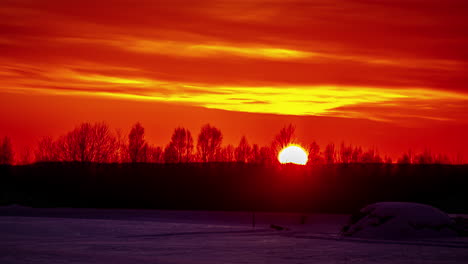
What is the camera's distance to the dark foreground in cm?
6875

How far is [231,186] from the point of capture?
262 ft

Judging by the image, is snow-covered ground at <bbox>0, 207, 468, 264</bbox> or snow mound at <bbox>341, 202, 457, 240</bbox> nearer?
snow-covered ground at <bbox>0, 207, 468, 264</bbox>

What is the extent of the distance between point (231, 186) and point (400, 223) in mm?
55960

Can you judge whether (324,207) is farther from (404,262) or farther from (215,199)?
(404,262)

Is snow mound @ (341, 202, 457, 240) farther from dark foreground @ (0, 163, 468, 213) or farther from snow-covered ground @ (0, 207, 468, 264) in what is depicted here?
dark foreground @ (0, 163, 468, 213)

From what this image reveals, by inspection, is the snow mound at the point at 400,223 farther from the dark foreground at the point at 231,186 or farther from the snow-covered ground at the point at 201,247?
the dark foreground at the point at 231,186

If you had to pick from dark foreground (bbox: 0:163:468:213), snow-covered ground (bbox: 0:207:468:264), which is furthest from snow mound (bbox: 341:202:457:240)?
dark foreground (bbox: 0:163:468:213)

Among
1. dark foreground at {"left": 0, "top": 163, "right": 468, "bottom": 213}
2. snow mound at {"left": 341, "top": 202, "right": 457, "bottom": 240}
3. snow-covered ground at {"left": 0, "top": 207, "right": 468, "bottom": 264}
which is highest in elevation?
dark foreground at {"left": 0, "top": 163, "right": 468, "bottom": 213}

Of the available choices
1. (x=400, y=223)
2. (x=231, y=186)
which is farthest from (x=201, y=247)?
(x=231, y=186)

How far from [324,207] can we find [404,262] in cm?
4542

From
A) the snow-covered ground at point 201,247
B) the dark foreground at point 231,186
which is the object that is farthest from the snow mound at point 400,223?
the dark foreground at point 231,186

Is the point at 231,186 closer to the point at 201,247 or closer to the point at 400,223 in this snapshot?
the point at 400,223

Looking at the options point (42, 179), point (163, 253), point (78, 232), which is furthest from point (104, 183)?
point (163, 253)

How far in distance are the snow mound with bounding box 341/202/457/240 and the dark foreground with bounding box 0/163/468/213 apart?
3458cm
